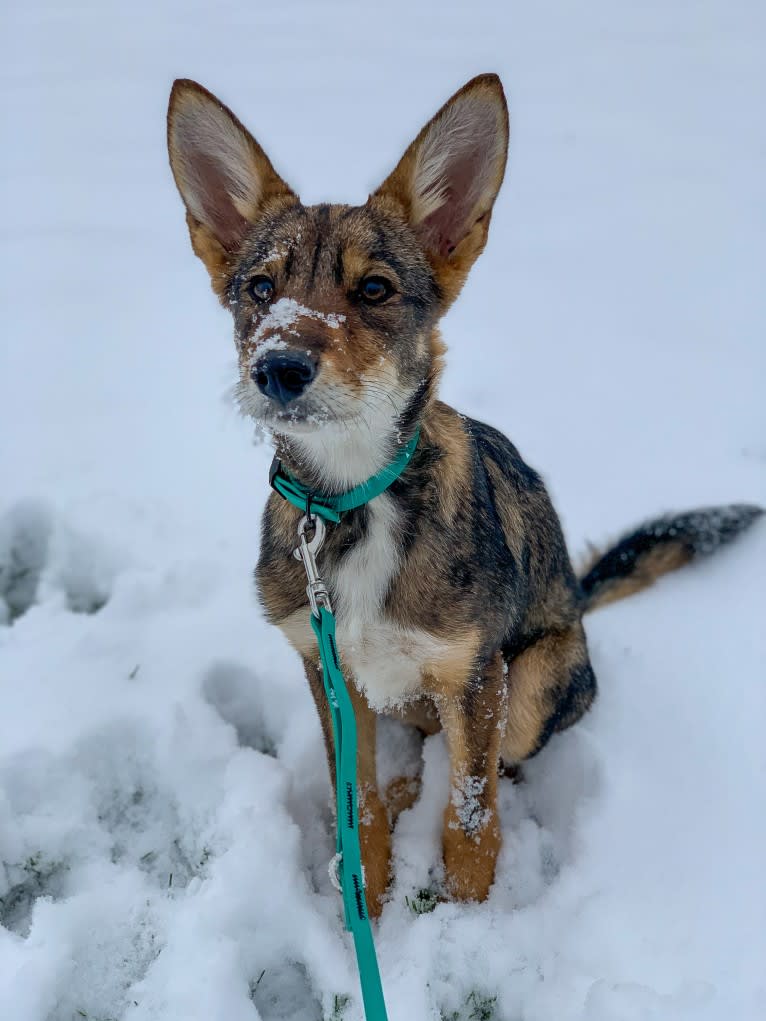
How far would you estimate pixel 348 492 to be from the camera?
2516 millimetres

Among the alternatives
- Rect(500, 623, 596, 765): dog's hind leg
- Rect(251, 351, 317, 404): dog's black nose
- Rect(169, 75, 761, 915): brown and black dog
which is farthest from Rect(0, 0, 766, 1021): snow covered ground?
Rect(251, 351, 317, 404): dog's black nose

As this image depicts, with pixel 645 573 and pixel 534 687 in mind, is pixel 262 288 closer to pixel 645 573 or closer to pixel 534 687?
pixel 534 687

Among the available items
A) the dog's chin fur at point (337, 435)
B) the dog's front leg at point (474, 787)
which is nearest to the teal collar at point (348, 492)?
the dog's chin fur at point (337, 435)

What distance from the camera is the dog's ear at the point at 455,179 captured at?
2.34 meters

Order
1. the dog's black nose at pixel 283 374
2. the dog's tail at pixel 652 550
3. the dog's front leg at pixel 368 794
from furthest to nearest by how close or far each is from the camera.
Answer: the dog's tail at pixel 652 550, the dog's front leg at pixel 368 794, the dog's black nose at pixel 283 374

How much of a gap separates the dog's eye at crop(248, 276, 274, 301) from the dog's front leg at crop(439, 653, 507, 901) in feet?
4.52

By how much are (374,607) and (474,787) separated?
754mm

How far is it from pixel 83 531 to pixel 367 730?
82.5 inches

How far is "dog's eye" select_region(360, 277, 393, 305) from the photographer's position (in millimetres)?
2385

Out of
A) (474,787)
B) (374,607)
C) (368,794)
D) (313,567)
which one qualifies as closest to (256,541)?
(368,794)

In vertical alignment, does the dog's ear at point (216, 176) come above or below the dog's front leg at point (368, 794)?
above

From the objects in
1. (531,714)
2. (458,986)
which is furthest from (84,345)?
(458,986)

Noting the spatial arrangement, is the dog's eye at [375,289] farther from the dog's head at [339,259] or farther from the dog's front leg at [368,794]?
the dog's front leg at [368,794]

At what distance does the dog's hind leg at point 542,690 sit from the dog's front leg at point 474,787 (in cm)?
20
